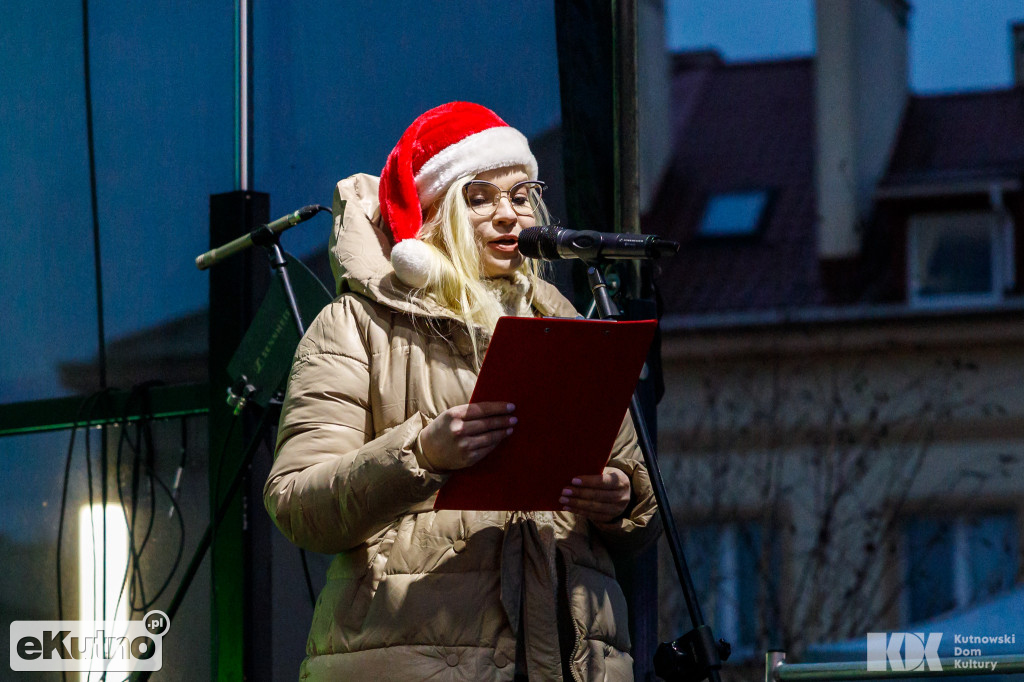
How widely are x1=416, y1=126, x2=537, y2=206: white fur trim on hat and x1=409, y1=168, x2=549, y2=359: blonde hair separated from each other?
0.02 meters

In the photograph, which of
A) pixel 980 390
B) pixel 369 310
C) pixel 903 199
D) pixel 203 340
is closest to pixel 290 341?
pixel 203 340

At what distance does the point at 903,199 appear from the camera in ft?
41.6

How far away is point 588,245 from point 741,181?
39.1 feet

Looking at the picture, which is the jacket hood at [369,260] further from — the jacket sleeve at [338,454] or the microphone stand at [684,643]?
the microphone stand at [684,643]

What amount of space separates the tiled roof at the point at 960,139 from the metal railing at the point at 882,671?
10.2m

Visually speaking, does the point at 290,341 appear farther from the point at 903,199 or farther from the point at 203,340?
the point at 903,199

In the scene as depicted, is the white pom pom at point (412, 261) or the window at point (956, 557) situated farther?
the window at point (956, 557)

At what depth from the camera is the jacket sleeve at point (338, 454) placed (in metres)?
2.33

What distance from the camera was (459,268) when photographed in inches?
105

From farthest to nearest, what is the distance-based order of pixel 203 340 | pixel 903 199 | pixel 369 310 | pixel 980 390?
1. pixel 903 199
2. pixel 980 390
3. pixel 203 340
4. pixel 369 310

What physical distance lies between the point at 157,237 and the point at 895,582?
637cm

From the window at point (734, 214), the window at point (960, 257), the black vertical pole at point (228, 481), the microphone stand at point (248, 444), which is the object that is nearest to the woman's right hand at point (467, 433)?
the microphone stand at point (248, 444)

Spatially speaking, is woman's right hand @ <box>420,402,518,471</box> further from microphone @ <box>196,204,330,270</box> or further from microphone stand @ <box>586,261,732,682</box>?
microphone @ <box>196,204,330,270</box>

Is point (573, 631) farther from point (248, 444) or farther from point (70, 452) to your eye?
point (70, 452)
